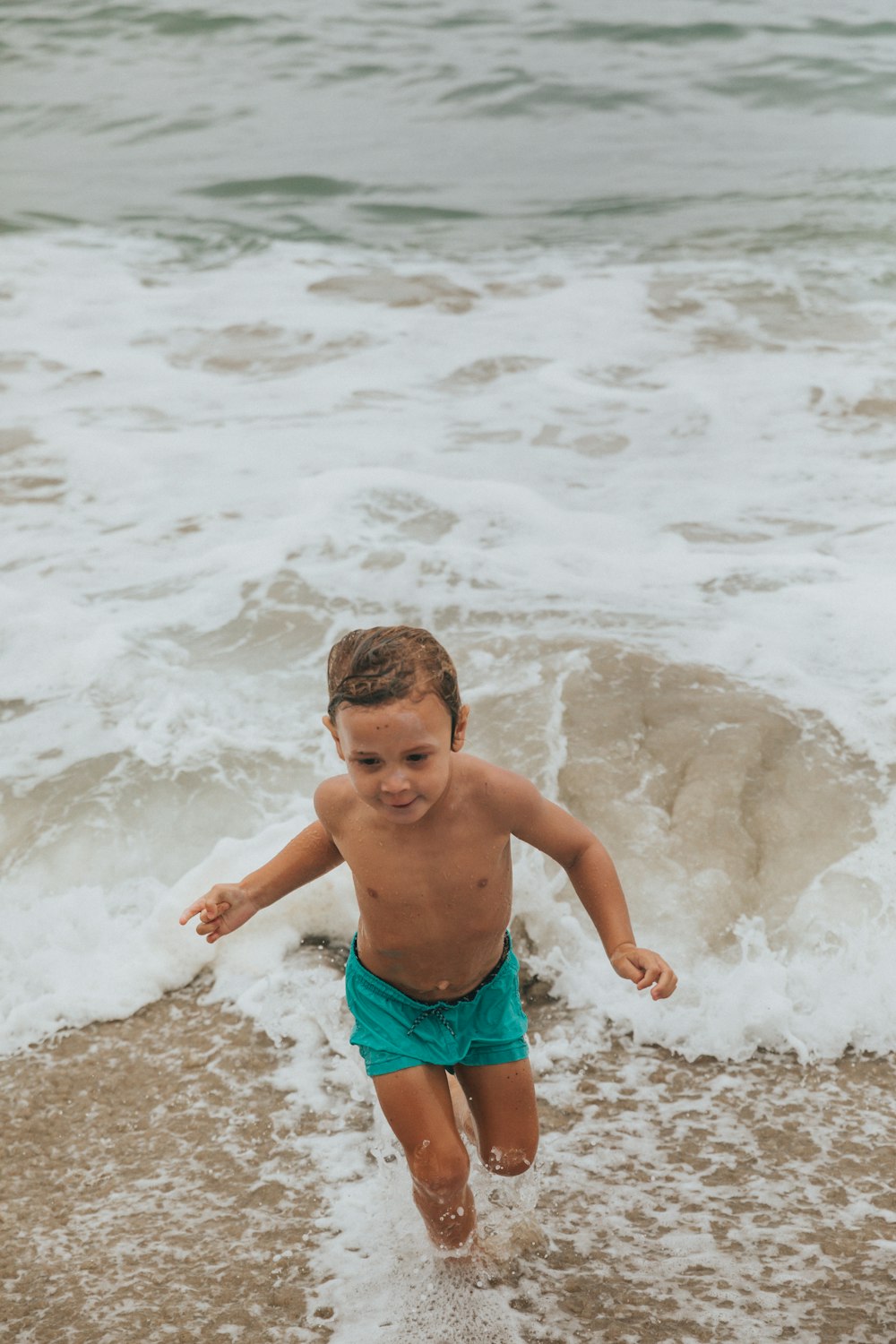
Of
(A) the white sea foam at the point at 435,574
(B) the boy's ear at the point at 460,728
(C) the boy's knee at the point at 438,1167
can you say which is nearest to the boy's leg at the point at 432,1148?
(C) the boy's knee at the point at 438,1167

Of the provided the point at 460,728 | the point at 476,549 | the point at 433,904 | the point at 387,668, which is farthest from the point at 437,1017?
the point at 476,549

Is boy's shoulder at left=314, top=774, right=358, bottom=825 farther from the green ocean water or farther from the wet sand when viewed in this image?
the green ocean water

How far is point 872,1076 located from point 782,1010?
9.9 inches

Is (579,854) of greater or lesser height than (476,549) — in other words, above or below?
above

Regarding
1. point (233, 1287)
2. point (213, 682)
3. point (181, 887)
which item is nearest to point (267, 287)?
point (213, 682)

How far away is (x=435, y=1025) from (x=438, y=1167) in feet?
0.83

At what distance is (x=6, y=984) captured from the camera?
3367 mm

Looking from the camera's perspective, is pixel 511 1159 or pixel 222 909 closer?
pixel 222 909

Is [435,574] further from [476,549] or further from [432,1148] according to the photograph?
[432,1148]

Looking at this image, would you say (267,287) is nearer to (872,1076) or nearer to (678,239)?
(678,239)

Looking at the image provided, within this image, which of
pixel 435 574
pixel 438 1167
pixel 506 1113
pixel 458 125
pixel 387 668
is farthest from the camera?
pixel 458 125

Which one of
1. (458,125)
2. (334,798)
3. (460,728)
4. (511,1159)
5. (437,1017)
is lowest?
(458,125)

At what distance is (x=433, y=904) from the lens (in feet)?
7.96

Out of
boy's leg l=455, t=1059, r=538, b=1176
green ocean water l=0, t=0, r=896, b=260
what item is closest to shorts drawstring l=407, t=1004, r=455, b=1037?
Result: boy's leg l=455, t=1059, r=538, b=1176
